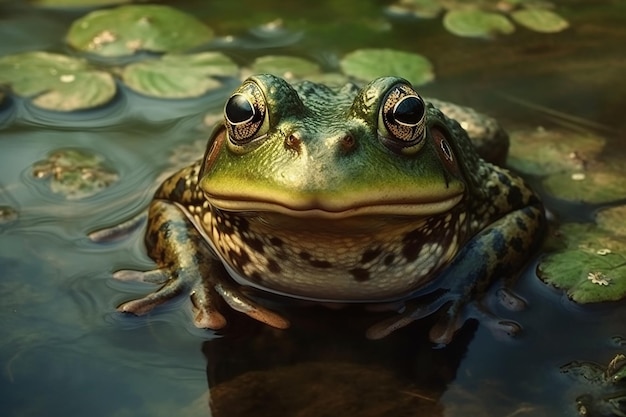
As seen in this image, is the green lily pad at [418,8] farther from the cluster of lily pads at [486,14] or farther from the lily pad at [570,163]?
the lily pad at [570,163]

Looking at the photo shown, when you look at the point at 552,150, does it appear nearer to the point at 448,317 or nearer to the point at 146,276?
the point at 448,317

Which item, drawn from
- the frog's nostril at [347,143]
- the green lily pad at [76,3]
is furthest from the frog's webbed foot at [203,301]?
the green lily pad at [76,3]

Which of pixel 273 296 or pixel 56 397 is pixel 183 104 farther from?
pixel 56 397

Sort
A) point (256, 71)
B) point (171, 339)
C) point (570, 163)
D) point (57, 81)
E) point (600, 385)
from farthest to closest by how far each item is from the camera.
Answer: point (256, 71)
point (57, 81)
point (570, 163)
point (171, 339)
point (600, 385)

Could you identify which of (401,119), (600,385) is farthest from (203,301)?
(600,385)

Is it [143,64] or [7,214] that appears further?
[143,64]

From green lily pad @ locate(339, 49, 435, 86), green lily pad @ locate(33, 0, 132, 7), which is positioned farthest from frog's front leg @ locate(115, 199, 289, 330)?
green lily pad @ locate(33, 0, 132, 7)

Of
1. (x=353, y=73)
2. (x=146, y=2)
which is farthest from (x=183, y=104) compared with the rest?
(x=146, y=2)
